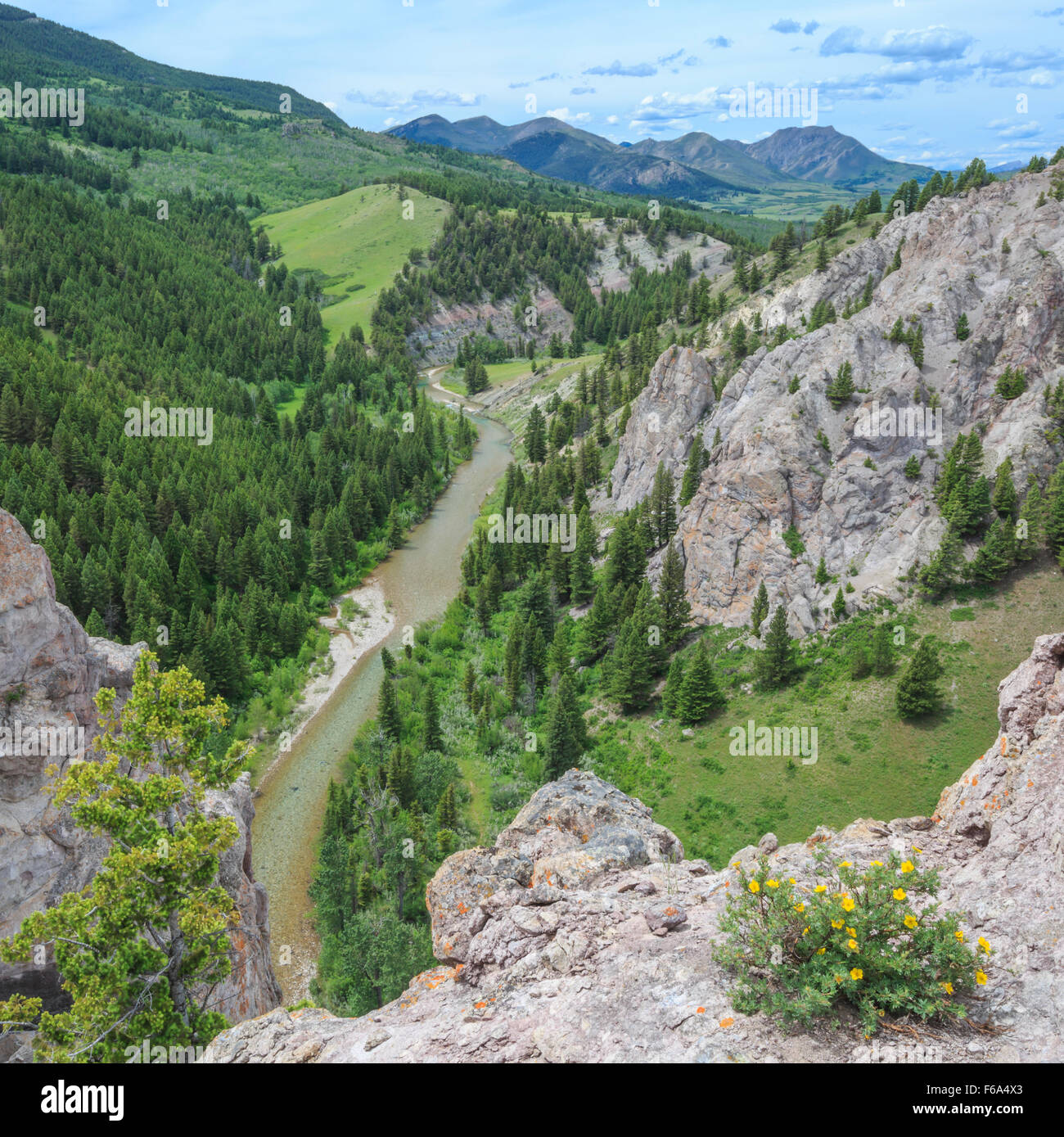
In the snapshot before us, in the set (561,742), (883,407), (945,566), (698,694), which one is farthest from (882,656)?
(561,742)

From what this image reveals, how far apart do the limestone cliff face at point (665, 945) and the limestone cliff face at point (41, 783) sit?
1031 cm

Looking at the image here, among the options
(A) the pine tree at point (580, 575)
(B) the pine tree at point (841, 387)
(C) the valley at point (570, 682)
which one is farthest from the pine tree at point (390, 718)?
(B) the pine tree at point (841, 387)

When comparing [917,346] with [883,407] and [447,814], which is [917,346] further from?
[447,814]

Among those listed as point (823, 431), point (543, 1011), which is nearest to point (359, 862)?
point (543, 1011)

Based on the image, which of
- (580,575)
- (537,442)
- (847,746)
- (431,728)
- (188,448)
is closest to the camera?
(847,746)

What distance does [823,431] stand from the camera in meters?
66.2

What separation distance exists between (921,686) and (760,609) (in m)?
15.4

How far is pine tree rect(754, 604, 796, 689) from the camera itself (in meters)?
55.8

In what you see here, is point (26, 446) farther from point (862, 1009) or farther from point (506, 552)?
point (862, 1009)

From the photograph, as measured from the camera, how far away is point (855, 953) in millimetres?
10547

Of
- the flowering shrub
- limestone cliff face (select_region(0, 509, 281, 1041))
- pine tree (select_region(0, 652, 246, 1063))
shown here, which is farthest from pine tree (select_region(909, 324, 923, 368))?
pine tree (select_region(0, 652, 246, 1063))

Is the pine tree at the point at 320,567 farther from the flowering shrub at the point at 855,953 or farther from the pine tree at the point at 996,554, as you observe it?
the flowering shrub at the point at 855,953

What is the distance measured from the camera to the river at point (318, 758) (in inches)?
1714

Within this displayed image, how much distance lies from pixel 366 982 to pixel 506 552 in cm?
6042
